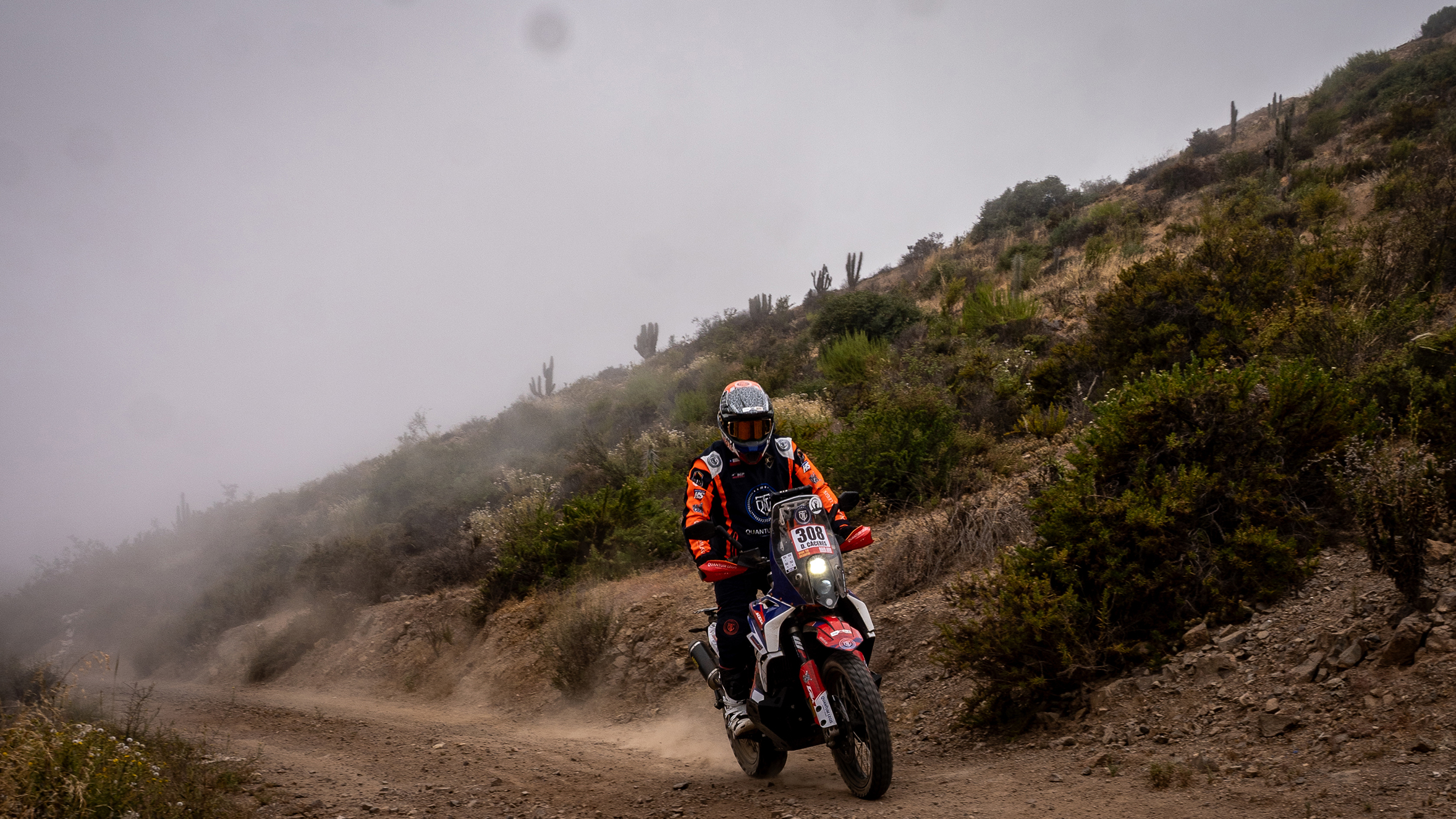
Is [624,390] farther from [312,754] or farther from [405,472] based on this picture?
[312,754]

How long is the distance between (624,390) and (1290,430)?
21687 millimetres

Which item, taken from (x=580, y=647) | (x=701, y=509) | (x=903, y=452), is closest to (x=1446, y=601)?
(x=701, y=509)

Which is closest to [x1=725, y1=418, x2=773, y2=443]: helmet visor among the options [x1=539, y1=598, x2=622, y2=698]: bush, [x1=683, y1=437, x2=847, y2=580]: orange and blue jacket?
[x1=683, y1=437, x2=847, y2=580]: orange and blue jacket

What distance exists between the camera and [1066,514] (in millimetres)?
5594

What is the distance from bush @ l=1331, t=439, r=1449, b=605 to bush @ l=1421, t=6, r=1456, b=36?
41.7 m

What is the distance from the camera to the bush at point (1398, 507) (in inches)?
162

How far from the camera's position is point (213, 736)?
8.37 m

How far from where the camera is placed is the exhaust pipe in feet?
18.0

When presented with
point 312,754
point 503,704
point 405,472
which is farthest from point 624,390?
point 312,754

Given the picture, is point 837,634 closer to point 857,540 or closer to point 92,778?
point 857,540

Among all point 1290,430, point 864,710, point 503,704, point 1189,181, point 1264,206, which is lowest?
point 503,704

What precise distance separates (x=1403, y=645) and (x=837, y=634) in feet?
8.76

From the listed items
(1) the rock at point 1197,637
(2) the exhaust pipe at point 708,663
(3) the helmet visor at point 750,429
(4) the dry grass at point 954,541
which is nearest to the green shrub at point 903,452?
(4) the dry grass at point 954,541

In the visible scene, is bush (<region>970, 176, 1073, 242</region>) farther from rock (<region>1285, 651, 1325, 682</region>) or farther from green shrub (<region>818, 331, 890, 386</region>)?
rock (<region>1285, 651, 1325, 682</region>)
